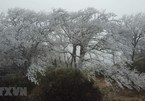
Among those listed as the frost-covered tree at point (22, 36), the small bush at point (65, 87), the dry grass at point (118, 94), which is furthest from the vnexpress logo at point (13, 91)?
the dry grass at point (118, 94)

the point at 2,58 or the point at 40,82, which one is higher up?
the point at 2,58

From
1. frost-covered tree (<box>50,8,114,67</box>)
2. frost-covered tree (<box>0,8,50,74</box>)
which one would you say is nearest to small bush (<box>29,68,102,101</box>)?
frost-covered tree (<box>0,8,50,74</box>)

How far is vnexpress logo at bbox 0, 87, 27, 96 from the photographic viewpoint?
552 inches

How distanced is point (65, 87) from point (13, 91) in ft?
10.9

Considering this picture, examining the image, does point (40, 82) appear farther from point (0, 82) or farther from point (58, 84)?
point (0, 82)

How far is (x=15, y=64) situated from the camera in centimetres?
1541

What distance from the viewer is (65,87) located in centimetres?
1280

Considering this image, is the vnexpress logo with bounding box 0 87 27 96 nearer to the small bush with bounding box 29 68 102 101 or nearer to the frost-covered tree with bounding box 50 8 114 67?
the small bush with bounding box 29 68 102 101

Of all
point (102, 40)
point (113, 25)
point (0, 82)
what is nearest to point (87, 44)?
point (102, 40)

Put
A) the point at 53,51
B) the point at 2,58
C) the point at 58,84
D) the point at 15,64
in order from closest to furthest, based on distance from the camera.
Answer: the point at 58,84, the point at 2,58, the point at 15,64, the point at 53,51

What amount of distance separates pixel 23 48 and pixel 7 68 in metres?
1.94

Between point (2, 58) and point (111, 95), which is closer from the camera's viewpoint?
point (2, 58)

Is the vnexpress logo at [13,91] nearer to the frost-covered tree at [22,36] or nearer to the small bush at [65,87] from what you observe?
the small bush at [65,87]

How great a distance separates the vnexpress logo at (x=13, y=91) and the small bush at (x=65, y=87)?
1.11 metres
